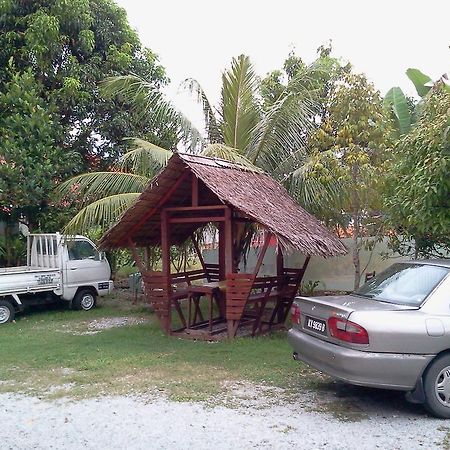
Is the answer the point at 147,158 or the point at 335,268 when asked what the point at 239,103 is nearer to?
the point at 147,158

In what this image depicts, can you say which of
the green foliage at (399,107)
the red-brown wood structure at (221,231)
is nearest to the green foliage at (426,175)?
the red-brown wood structure at (221,231)

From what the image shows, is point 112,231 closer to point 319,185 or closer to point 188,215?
point 188,215

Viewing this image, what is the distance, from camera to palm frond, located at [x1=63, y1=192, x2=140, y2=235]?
1183 cm

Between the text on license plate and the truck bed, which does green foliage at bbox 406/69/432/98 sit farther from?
the truck bed

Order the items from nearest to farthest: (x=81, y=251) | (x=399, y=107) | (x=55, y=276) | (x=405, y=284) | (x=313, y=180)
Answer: (x=405, y=284) → (x=313, y=180) → (x=399, y=107) → (x=55, y=276) → (x=81, y=251)

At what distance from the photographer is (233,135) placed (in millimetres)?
13500

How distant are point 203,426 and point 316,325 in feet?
5.52

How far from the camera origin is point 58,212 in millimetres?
14820

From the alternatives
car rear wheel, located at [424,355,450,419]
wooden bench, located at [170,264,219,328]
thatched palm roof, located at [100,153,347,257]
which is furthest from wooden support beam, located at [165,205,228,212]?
car rear wheel, located at [424,355,450,419]

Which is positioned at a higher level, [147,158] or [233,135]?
[233,135]

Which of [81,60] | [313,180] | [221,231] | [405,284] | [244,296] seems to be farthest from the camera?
[81,60]

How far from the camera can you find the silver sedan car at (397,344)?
18.2 ft

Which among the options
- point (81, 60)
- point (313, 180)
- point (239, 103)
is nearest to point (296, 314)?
point (313, 180)

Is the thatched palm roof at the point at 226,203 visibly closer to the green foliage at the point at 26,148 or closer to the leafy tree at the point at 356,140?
the leafy tree at the point at 356,140
